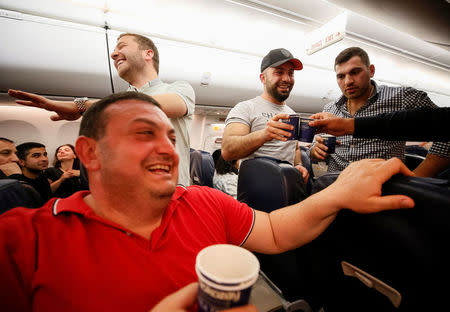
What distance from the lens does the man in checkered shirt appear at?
203 centimetres

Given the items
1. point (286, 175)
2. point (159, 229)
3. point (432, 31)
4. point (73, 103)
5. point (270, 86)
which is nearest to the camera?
point (159, 229)

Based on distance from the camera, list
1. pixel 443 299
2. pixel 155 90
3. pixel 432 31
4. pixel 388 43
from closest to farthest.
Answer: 1. pixel 443 299
2. pixel 155 90
3. pixel 432 31
4. pixel 388 43

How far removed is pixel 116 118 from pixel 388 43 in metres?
4.78

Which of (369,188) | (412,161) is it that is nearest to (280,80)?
(369,188)

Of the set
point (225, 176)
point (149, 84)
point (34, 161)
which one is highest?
point (149, 84)

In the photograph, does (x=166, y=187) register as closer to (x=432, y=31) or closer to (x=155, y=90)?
(x=155, y=90)

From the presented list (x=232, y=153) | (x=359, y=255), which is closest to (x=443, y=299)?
(x=359, y=255)

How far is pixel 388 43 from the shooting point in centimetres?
354

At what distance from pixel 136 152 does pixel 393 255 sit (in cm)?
108

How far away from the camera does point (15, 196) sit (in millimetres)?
969

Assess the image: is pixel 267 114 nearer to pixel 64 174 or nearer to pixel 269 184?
pixel 269 184

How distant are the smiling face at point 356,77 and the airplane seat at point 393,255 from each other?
2005 mm

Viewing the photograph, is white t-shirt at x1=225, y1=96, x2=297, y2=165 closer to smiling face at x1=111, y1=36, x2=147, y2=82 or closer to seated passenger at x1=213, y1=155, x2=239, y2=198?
smiling face at x1=111, y1=36, x2=147, y2=82

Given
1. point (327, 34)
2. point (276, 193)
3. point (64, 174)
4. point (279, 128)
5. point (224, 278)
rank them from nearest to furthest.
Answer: point (224, 278)
point (276, 193)
point (279, 128)
point (327, 34)
point (64, 174)
